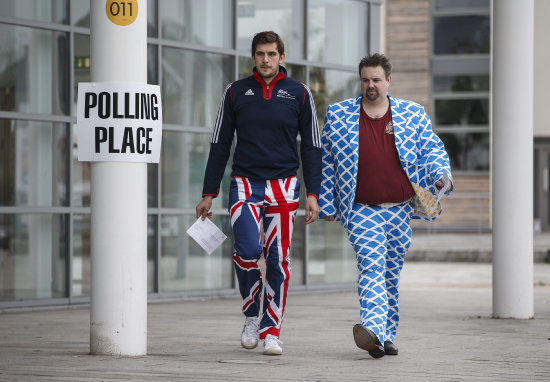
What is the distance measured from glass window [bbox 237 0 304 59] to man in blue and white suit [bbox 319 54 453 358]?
6322 mm

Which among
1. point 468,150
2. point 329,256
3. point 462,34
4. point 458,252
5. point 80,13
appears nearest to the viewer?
point 80,13

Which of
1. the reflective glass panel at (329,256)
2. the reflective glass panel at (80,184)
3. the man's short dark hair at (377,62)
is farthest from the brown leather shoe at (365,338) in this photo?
the reflective glass panel at (329,256)

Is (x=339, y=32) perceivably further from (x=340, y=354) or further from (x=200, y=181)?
(x=340, y=354)

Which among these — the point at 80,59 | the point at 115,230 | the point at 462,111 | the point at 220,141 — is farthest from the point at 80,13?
the point at 462,111

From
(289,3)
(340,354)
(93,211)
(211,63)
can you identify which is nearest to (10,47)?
(211,63)

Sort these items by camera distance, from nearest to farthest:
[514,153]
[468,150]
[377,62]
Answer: [377,62] → [514,153] → [468,150]

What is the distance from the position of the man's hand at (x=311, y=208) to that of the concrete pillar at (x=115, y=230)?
1.02 meters

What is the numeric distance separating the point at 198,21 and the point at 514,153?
14.1 ft

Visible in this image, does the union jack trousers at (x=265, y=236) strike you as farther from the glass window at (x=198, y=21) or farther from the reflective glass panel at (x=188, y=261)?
the glass window at (x=198, y=21)

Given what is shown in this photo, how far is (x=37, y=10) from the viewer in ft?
37.8

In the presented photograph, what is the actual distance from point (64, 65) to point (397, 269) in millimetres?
5384

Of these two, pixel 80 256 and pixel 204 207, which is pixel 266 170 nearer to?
pixel 204 207

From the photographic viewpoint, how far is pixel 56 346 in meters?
7.79

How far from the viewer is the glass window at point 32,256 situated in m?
11.4
